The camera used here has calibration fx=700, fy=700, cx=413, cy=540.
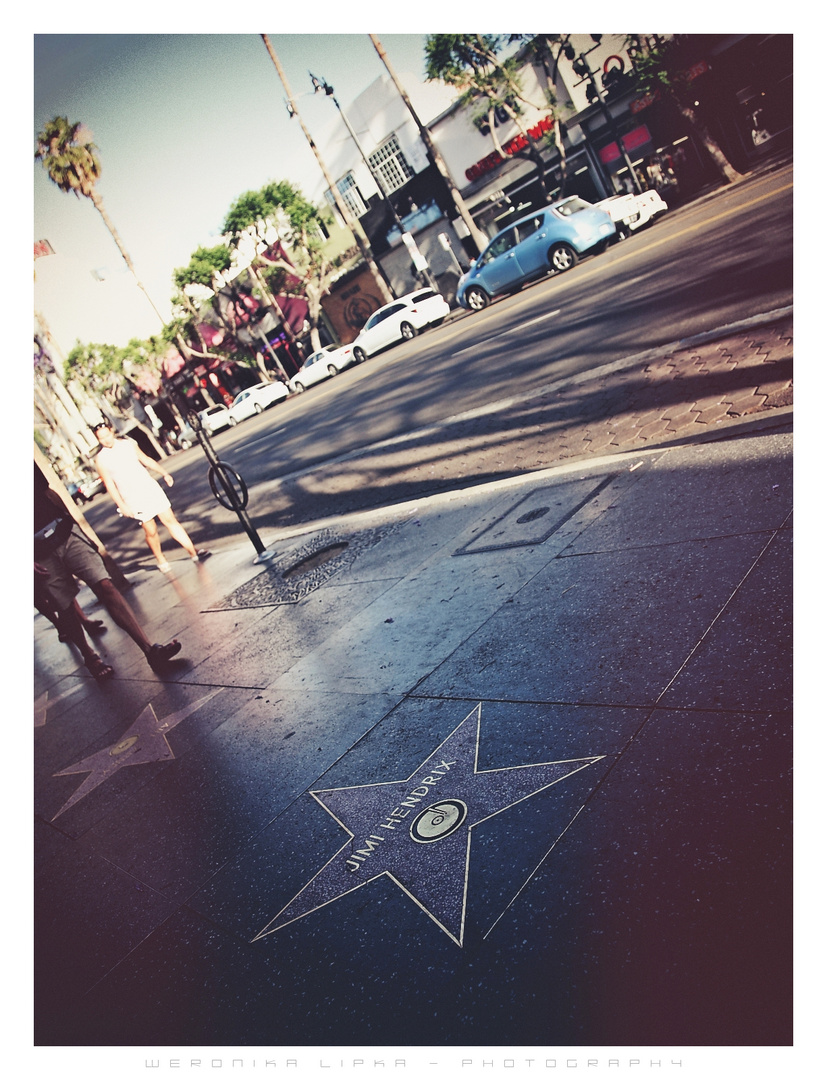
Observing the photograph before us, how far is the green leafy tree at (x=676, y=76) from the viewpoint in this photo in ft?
64.1

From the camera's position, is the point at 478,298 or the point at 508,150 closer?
the point at 478,298

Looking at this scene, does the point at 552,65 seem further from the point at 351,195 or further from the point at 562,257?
the point at 351,195

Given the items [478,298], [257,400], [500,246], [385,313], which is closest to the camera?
[500,246]

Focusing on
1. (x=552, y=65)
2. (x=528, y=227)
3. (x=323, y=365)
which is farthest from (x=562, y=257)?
(x=323, y=365)

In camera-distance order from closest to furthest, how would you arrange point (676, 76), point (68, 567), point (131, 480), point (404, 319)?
point (68, 567), point (131, 480), point (676, 76), point (404, 319)

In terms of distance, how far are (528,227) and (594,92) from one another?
11641 mm

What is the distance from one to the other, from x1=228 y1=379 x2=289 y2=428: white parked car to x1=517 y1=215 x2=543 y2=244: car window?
57.4 feet

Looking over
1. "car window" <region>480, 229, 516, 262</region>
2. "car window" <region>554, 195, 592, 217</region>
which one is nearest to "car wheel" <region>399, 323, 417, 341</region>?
"car window" <region>480, 229, 516, 262</region>

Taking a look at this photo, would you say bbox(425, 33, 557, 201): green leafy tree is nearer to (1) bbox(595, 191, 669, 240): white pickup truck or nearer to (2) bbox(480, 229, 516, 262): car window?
(2) bbox(480, 229, 516, 262): car window

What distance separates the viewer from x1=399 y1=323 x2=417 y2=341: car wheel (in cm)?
2497

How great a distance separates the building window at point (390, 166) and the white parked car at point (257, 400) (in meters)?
11.7

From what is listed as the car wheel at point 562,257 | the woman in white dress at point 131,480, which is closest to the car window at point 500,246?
the car wheel at point 562,257

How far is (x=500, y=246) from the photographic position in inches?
797

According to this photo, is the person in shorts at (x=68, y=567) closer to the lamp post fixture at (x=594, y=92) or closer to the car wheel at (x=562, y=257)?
the car wheel at (x=562, y=257)
